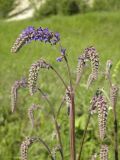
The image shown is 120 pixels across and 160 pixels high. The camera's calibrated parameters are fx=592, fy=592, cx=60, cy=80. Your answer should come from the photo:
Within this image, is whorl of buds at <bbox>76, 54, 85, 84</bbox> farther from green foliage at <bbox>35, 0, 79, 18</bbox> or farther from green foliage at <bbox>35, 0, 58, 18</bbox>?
green foliage at <bbox>35, 0, 58, 18</bbox>

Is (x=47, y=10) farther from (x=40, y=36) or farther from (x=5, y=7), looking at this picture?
(x=40, y=36)

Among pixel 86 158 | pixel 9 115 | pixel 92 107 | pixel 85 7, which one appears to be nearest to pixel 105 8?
→ pixel 85 7

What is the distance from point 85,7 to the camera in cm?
2122

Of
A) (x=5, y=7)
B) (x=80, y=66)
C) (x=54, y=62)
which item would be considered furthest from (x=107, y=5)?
(x=80, y=66)

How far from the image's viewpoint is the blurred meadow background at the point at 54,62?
4.47m

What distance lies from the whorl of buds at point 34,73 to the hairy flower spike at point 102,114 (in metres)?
0.22

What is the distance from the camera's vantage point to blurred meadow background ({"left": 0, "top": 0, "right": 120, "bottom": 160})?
176 inches

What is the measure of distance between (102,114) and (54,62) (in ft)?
31.8

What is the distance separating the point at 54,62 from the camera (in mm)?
11625

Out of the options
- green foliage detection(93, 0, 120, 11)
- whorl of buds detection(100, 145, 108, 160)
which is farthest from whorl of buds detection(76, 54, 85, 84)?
green foliage detection(93, 0, 120, 11)

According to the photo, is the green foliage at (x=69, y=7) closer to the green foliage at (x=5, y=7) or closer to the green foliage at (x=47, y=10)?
the green foliage at (x=47, y=10)

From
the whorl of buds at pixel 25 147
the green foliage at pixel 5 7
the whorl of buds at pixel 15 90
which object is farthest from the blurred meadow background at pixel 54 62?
the whorl of buds at pixel 25 147

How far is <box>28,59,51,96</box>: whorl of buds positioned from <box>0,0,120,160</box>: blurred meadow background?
8 cm

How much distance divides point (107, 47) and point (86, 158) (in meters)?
11.1
